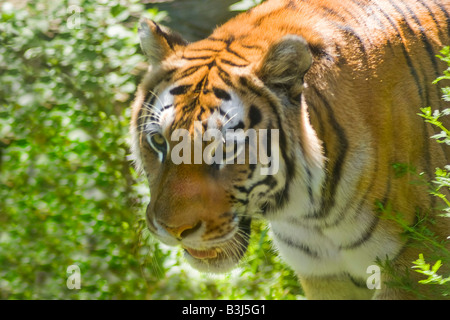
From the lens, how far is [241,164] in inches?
83.2

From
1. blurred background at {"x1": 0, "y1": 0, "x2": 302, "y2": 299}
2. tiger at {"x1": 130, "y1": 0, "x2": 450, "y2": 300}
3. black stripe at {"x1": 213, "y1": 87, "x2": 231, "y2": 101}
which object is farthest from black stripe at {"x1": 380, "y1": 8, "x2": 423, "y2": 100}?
blurred background at {"x1": 0, "y1": 0, "x2": 302, "y2": 299}

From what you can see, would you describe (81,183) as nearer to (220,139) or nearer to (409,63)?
(220,139)

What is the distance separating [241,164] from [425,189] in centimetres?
72

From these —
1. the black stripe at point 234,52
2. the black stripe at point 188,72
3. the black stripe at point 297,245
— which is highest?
the black stripe at point 234,52

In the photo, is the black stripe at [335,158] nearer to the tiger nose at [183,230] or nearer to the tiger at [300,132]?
the tiger at [300,132]

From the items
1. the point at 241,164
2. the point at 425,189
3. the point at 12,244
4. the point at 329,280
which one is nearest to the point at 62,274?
the point at 12,244

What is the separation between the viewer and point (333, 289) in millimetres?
→ 2812

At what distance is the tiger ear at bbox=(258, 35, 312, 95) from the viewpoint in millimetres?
2037

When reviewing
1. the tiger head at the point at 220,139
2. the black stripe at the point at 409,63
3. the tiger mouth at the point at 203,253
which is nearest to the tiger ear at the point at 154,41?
the tiger head at the point at 220,139

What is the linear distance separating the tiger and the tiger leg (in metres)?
0.19

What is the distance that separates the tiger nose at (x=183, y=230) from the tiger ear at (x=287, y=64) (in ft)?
1.75

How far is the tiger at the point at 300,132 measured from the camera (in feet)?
6.81

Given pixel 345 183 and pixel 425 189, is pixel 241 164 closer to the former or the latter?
pixel 345 183

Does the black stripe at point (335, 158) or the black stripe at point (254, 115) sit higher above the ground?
the black stripe at point (254, 115)
